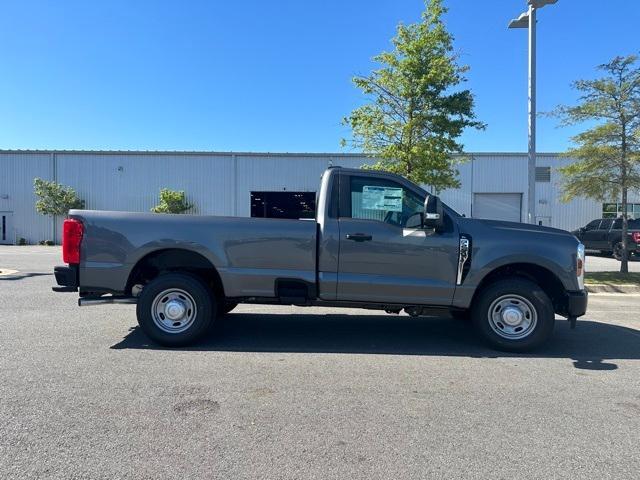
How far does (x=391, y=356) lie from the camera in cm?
554

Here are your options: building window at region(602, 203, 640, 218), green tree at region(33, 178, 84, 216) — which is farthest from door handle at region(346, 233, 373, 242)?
building window at region(602, 203, 640, 218)

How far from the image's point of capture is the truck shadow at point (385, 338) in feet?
18.9

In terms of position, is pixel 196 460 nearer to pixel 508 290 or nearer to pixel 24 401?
pixel 24 401

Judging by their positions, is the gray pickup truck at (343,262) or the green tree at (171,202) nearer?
the gray pickup truck at (343,262)

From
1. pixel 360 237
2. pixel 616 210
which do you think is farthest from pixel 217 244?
pixel 616 210

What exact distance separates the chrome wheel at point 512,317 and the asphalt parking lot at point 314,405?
29 centimetres

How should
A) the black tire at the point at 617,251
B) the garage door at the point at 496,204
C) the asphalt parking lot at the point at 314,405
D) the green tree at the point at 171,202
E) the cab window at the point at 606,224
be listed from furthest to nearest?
the garage door at the point at 496,204 < the green tree at the point at 171,202 < the cab window at the point at 606,224 < the black tire at the point at 617,251 < the asphalt parking lot at the point at 314,405

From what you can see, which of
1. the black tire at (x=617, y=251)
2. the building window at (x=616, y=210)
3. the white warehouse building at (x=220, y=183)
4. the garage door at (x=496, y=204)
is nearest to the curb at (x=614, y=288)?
the black tire at (x=617, y=251)

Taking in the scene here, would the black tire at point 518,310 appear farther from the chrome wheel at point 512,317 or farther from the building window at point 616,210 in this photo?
the building window at point 616,210

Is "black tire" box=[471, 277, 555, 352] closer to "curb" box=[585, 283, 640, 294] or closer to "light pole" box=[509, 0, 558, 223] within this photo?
"curb" box=[585, 283, 640, 294]

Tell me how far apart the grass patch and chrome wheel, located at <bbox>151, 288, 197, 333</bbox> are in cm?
995

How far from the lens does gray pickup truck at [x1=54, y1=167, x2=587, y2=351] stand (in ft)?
18.7

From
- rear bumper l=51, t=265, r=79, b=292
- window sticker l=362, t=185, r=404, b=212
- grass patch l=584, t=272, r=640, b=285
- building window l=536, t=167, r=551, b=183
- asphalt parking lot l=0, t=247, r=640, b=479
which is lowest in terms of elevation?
asphalt parking lot l=0, t=247, r=640, b=479

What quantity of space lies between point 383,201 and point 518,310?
6.73 feet
